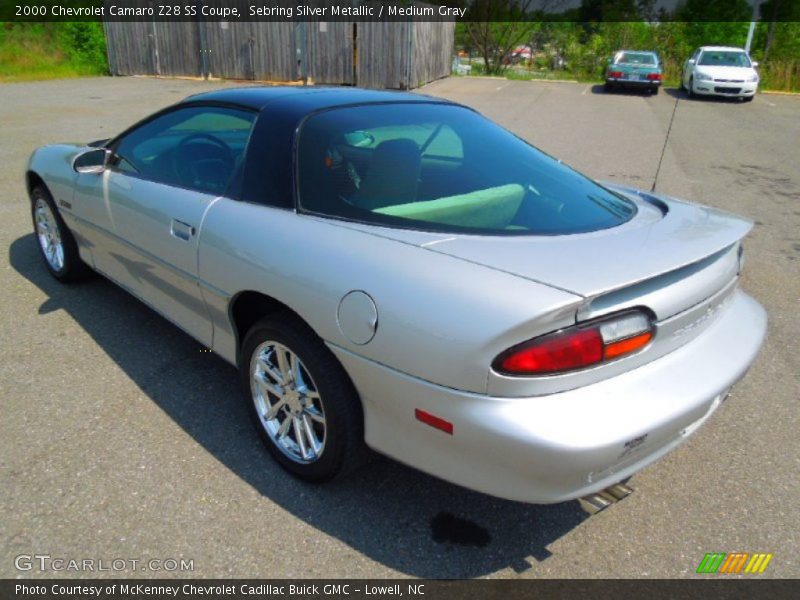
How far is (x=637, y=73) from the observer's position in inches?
789

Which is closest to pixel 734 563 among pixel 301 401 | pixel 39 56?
pixel 301 401

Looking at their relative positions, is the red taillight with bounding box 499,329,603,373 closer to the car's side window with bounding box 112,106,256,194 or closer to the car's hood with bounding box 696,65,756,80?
the car's side window with bounding box 112,106,256,194

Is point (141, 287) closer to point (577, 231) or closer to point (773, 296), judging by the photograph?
point (577, 231)

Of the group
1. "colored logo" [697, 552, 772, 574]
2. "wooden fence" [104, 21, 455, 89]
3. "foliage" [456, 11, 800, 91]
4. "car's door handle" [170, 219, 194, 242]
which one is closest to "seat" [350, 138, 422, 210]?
"car's door handle" [170, 219, 194, 242]

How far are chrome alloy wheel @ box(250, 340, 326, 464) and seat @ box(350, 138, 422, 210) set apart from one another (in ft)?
2.22

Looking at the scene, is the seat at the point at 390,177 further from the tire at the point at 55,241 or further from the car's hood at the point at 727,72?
the car's hood at the point at 727,72

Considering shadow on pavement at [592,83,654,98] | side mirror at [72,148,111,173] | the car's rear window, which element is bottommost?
shadow on pavement at [592,83,654,98]

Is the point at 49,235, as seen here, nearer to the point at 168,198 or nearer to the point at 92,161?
the point at 92,161

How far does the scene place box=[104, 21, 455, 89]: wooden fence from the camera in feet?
62.5

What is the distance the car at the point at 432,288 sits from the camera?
6.01 ft

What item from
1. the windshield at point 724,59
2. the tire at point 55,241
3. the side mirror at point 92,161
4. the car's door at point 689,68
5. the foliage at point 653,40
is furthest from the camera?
the foliage at point 653,40

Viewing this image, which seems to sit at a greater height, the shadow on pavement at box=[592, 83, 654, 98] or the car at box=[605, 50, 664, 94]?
the car at box=[605, 50, 664, 94]
